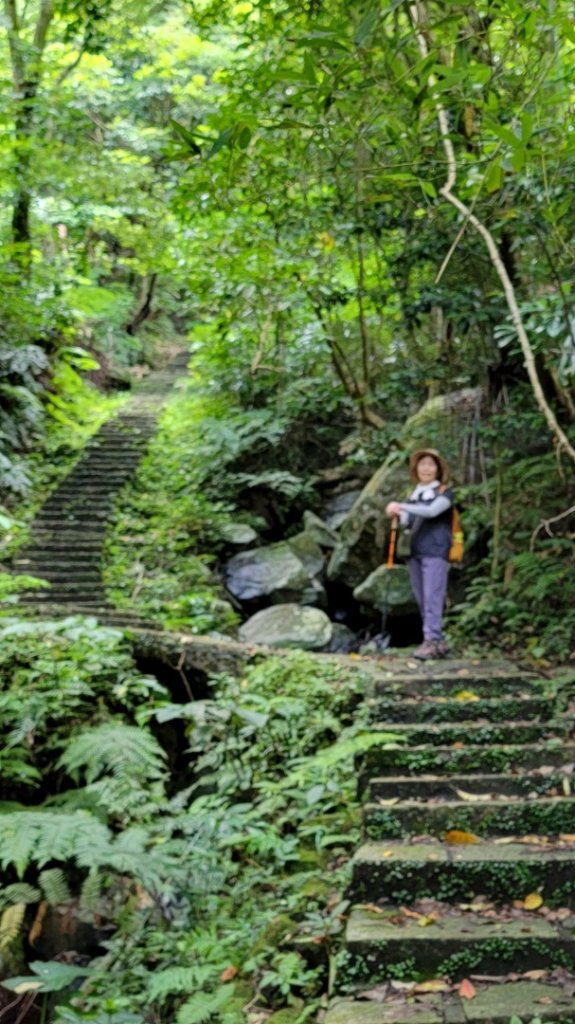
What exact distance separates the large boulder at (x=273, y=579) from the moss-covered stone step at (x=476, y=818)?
603 cm

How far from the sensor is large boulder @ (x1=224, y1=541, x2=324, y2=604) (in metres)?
10.0

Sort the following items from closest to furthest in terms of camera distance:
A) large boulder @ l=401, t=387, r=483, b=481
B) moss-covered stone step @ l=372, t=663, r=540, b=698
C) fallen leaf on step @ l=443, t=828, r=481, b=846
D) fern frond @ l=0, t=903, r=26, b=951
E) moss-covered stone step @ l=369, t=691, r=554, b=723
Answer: fallen leaf on step @ l=443, t=828, r=481, b=846, fern frond @ l=0, t=903, r=26, b=951, moss-covered stone step @ l=369, t=691, r=554, b=723, moss-covered stone step @ l=372, t=663, r=540, b=698, large boulder @ l=401, t=387, r=483, b=481

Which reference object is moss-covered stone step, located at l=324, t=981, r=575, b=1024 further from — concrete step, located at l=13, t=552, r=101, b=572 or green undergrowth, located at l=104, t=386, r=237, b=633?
concrete step, located at l=13, t=552, r=101, b=572

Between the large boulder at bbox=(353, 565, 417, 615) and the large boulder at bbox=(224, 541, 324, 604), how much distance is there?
819mm

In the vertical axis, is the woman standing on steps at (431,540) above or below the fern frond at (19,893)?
above

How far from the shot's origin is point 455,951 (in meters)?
3.14

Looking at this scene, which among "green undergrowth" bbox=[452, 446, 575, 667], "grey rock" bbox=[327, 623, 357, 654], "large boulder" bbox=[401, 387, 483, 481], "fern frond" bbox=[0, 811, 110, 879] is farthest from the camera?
"grey rock" bbox=[327, 623, 357, 654]

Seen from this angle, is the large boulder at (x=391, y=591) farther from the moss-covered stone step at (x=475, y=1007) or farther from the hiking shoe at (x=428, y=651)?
the moss-covered stone step at (x=475, y=1007)

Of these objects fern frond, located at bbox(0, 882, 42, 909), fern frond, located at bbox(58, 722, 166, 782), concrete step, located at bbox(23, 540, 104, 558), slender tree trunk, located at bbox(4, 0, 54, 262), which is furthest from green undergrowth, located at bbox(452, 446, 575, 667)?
slender tree trunk, located at bbox(4, 0, 54, 262)

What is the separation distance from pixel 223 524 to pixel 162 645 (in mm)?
4158

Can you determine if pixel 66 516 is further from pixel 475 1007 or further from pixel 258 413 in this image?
pixel 475 1007

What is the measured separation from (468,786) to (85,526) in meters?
6.82

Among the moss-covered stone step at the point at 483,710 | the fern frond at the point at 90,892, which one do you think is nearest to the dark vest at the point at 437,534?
the moss-covered stone step at the point at 483,710

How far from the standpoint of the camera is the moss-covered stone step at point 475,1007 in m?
2.76
